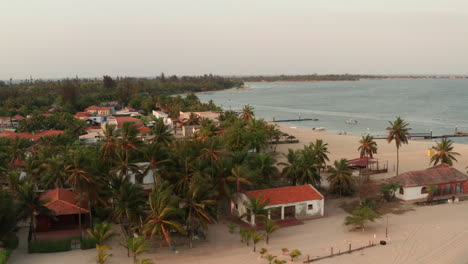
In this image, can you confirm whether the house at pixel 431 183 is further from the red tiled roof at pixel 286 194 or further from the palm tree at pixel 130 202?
the palm tree at pixel 130 202

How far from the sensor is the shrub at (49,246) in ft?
82.9

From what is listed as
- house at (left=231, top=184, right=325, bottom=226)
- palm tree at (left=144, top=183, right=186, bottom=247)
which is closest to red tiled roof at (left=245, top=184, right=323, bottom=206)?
house at (left=231, top=184, right=325, bottom=226)

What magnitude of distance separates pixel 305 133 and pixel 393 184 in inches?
1831

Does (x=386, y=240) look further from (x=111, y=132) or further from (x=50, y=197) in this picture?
(x=50, y=197)

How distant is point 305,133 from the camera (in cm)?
8169

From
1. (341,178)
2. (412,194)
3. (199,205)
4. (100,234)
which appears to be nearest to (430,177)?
(412,194)

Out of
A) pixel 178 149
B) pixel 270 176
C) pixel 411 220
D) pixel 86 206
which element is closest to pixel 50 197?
pixel 86 206

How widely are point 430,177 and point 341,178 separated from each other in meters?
8.23

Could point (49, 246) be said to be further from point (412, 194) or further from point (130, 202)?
point (412, 194)

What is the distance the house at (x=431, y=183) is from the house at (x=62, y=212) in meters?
25.7

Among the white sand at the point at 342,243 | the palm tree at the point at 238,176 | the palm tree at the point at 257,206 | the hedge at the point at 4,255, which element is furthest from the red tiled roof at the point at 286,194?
the hedge at the point at 4,255

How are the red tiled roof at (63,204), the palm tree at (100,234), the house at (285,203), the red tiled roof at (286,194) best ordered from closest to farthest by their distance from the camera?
the palm tree at (100,234) → the red tiled roof at (63,204) → the house at (285,203) → the red tiled roof at (286,194)

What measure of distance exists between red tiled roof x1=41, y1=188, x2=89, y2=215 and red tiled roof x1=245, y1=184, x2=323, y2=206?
1172 cm

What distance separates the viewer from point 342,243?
26.5 m
